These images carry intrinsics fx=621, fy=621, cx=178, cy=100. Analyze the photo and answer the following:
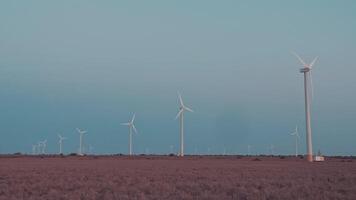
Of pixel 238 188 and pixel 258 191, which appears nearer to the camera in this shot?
pixel 258 191

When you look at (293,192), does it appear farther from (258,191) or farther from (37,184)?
(37,184)

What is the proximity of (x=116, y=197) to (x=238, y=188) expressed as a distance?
8430 millimetres

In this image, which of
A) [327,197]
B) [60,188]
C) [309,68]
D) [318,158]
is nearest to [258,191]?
[327,197]

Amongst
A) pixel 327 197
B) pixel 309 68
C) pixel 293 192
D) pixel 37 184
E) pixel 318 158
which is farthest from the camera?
pixel 318 158

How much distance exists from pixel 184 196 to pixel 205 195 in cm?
122

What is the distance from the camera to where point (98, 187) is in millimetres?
37719

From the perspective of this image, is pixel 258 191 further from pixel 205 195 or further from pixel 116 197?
pixel 116 197

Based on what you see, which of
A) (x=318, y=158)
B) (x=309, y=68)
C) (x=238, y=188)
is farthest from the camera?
(x=318, y=158)

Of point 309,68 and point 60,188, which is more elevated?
point 309,68

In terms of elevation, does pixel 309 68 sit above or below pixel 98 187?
above

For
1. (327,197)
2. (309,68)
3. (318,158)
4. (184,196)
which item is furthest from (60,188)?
(318,158)

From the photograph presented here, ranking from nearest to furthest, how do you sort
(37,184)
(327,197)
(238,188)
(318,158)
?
(327,197) < (238,188) < (37,184) < (318,158)

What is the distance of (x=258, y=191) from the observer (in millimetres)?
34031

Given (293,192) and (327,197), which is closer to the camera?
(327,197)
